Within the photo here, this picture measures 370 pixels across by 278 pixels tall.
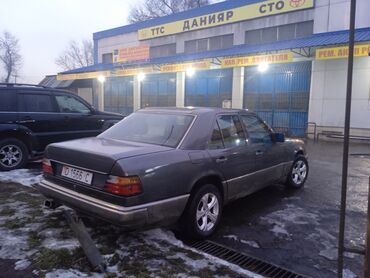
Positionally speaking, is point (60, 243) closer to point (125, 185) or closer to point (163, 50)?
point (125, 185)

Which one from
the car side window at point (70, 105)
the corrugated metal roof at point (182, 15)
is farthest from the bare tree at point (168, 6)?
the car side window at point (70, 105)

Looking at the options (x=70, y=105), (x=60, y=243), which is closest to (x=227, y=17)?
(x=70, y=105)

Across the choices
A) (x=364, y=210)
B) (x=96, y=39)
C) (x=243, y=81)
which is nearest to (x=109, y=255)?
(x=364, y=210)

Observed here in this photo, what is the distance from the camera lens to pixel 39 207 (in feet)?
15.7

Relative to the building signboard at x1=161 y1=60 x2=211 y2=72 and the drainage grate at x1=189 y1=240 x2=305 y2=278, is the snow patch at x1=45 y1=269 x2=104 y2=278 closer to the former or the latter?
the drainage grate at x1=189 y1=240 x2=305 y2=278

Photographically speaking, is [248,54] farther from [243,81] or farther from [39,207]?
[39,207]

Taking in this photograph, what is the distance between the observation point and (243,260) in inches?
138

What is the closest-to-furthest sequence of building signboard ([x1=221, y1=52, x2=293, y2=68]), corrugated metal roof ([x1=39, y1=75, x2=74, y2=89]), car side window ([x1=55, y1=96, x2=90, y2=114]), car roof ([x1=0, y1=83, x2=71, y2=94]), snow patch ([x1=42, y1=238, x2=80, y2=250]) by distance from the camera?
snow patch ([x1=42, y1=238, x2=80, y2=250]) → car roof ([x1=0, y1=83, x2=71, y2=94]) → car side window ([x1=55, y1=96, x2=90, y2=114]) → building signboard ([x1=221, y1=52, x2=293, y2=68]) → corrugated metal roof ([x1=39, y1=75, x2=74, y2=89])

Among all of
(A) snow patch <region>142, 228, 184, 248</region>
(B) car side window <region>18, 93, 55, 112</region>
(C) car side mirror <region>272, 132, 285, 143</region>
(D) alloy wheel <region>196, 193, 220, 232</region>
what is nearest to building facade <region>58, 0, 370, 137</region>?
(C) car side mirror <region>272, 132, 285, 143</region>

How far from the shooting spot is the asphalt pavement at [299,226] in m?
3.53

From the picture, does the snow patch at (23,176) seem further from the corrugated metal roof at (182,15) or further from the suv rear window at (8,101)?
the corrugated metal roof at (182,15)

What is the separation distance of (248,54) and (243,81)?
2.15 meters

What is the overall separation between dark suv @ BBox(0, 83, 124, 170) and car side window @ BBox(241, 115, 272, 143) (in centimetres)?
483

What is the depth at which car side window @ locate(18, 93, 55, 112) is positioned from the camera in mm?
7385
